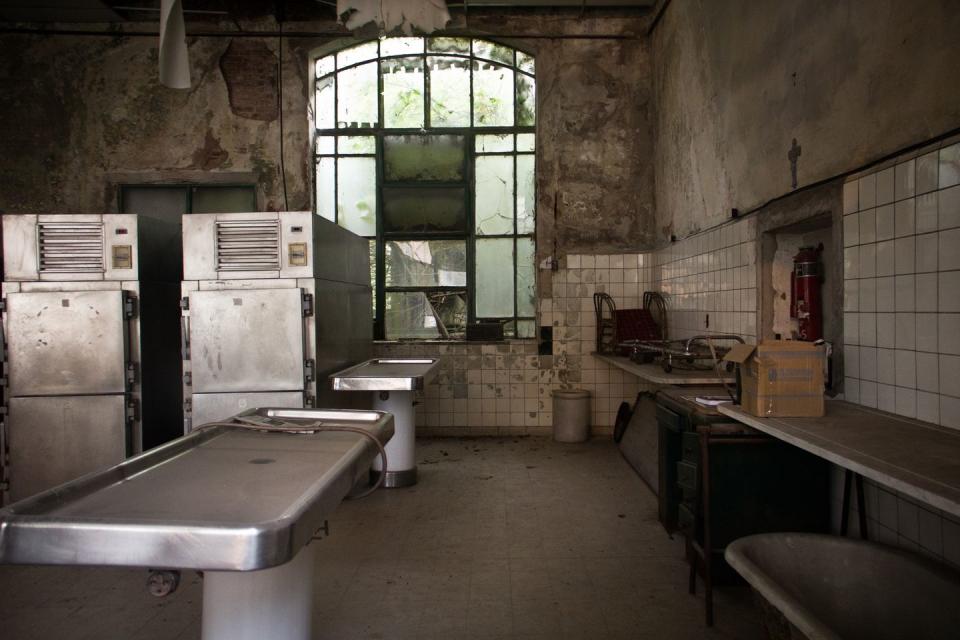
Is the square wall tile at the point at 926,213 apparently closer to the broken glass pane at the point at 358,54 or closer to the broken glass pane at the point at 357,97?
the broken glass pane at the point at 357,97

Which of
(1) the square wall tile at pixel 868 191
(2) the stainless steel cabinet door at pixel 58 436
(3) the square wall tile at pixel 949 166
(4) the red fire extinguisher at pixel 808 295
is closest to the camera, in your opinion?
(3) the square wall tile at pixel 949 166

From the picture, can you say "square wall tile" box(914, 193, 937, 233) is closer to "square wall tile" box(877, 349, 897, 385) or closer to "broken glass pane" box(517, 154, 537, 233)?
"square wall tile" box(877, 349, 897, 385)

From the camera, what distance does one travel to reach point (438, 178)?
5.68 m

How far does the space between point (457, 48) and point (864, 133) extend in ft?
13.4

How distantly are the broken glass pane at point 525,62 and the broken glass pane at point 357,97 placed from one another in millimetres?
1393

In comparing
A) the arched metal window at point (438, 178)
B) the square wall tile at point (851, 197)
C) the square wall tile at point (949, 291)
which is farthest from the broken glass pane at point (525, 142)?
the square wall tile at point (949, 291)

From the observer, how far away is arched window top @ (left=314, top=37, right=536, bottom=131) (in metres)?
5.65

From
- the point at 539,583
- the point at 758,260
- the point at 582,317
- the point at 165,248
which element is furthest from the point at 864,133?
the point at 165,248

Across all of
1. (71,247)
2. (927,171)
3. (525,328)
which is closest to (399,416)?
(525,328)

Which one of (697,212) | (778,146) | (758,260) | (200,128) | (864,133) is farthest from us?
(200,128)

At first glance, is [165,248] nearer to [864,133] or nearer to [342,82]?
[342,82]

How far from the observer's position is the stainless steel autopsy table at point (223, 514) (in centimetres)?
107

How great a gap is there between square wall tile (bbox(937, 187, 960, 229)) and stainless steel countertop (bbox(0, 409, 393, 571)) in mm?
2106

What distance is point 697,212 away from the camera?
4391 millimetres
